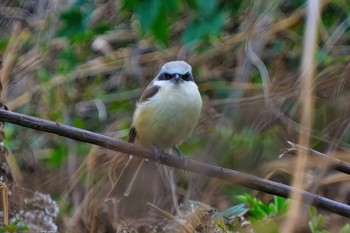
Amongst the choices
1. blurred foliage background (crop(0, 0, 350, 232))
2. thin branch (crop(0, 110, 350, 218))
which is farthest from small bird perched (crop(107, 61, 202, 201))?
thin branch (crop(0, 110, 350, 218))

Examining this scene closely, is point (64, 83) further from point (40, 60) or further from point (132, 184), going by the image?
point (132, 184)

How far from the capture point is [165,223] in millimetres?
3029

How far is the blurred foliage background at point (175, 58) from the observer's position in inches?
174

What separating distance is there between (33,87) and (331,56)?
2262mm

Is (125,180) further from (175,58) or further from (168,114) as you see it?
(175,58)

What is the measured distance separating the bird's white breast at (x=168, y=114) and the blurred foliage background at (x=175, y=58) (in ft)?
1.62

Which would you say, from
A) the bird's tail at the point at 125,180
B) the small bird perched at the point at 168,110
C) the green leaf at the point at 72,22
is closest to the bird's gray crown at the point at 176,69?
the small bird perched at the point at 168,110

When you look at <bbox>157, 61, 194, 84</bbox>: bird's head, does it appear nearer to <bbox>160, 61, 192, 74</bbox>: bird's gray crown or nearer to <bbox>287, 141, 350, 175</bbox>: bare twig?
<bbox>160, 61, 192, 74</bbox>: bird's gray crown

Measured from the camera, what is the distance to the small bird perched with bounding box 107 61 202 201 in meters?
3.61

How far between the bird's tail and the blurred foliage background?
0.45 m

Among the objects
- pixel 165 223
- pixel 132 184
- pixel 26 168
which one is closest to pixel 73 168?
pixel 26 168

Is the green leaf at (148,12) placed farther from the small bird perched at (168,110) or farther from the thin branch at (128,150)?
the thin branch at (128,150)

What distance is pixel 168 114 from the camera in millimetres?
3617

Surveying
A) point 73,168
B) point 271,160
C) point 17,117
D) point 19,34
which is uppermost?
point 17,117
